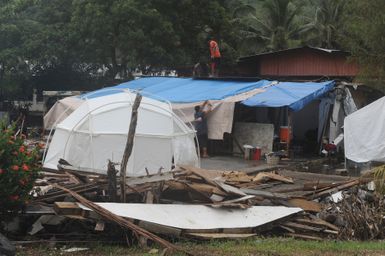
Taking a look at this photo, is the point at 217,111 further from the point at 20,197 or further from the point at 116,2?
the point at 20,197

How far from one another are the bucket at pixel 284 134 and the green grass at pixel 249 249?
12248mm

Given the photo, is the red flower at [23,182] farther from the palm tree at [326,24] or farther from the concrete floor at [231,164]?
the palm tree at [326,24]

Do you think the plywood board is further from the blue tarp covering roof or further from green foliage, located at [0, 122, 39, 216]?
the blue tarp covering roof

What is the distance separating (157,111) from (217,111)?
20.4ft

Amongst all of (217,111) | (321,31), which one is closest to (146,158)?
(217,111)

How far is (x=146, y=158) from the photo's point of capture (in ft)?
44.2

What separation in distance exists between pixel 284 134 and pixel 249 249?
13.6 metres

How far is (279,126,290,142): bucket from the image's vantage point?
2008cm

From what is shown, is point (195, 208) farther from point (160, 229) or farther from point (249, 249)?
point (249, 249)

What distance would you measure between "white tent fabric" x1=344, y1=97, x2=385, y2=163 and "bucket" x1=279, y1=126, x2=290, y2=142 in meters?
2.57

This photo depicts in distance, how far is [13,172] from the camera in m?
7.44

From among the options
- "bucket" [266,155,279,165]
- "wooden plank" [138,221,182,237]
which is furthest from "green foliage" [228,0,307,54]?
"wooden plank" [138,221,182,237]

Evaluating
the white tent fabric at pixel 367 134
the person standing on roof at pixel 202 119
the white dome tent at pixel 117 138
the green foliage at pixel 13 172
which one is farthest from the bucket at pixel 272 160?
the green foliage at pixel 13 172

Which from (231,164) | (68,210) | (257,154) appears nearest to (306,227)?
(68,210)
